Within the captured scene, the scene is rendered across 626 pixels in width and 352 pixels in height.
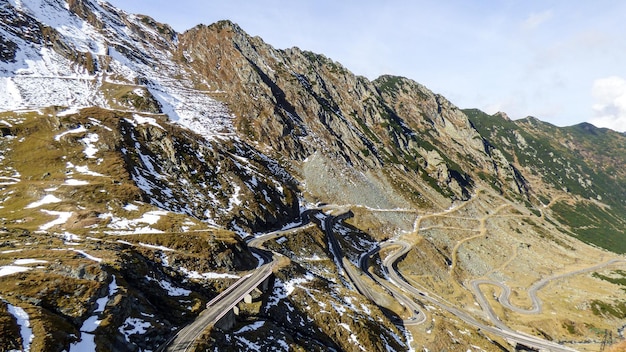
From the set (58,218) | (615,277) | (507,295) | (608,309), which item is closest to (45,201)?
(58,218)

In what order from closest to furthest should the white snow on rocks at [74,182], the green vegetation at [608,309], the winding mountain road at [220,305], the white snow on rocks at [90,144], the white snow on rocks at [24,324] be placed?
the white snow on rocks at [24,324] → the winding mountain road at [220,305] → the white snow on rocks at [74,182] → the white snow on rocks at [90,144] → the green vegetation at [608,309]

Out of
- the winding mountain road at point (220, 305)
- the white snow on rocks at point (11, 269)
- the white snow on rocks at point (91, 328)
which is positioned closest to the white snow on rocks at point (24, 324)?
the white snow on rocks at point (91, 328)

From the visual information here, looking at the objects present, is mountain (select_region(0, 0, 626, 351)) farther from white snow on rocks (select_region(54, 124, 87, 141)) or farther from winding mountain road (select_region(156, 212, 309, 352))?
white snow on rocks (select_region(54, 124, 87, 141))

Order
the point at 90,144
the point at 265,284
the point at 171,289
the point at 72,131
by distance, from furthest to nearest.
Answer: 1. the point at 72,131
2. the point at 90,144
3. the point at 265,284
4. the point at 171,289

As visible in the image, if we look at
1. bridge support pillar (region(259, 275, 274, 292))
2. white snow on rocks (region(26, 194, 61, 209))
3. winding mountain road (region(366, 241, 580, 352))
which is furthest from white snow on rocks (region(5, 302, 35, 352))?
winding mountain road (region(366, 241, 580, 352))

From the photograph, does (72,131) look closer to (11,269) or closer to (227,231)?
(227,231)

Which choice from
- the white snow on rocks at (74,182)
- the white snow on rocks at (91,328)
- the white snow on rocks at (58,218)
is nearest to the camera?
the white snow on rocks at (91,328)

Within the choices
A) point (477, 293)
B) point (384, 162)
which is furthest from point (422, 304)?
point (384, 162)

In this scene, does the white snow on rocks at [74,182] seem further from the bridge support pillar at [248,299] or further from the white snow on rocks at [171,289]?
the bridge support pillar at [248,299]

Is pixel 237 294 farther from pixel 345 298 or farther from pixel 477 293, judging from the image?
pixel 477 293

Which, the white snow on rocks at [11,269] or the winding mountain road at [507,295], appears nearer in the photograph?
the white snow on rocks at [11,269]
